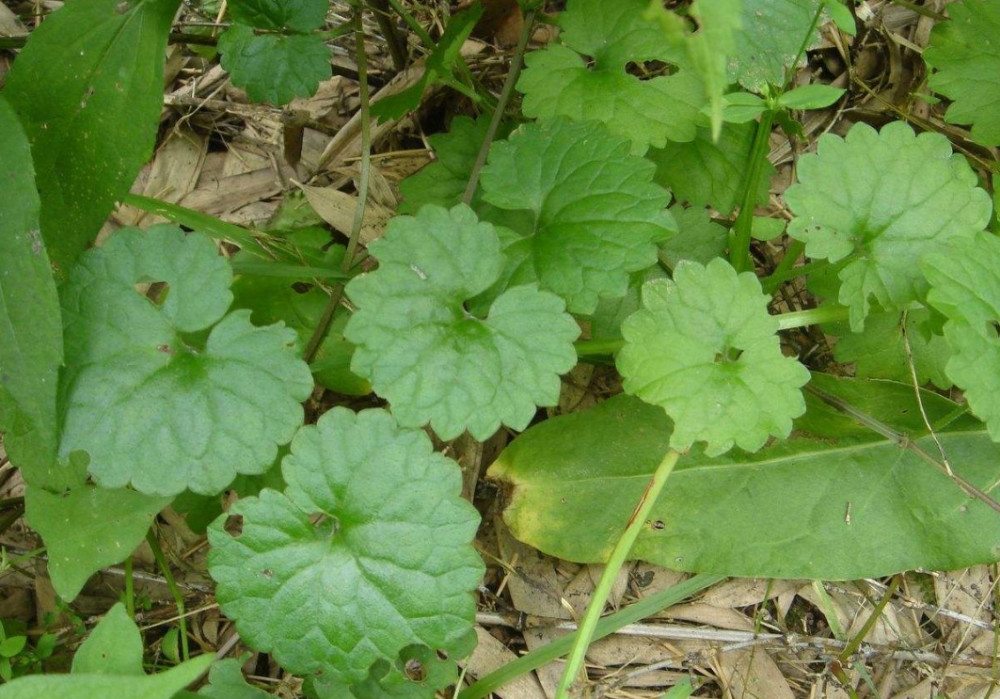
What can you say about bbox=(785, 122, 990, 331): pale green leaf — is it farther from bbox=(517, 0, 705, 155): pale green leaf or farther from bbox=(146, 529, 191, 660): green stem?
bbox=(146, 529, 191, 660): green stem

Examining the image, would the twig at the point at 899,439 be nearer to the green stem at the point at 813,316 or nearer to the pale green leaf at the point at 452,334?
the green stem at the point at 813,316

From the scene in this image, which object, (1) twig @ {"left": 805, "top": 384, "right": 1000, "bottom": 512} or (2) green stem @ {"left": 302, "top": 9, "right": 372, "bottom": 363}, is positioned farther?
(2) green stem @ {"left": 302, "top": 9, "right": 372, "bottom": 363}

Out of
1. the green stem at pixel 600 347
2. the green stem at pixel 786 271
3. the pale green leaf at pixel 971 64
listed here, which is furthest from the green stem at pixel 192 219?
the pale green leaf at pixel 971 64

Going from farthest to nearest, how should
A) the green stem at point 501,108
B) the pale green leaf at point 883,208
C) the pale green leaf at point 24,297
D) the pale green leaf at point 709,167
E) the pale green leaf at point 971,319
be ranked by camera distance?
the pale green leaf at point 709,167
the green stem at point 501,108
the pale green leaf at point 883,208
the pale green leaf at point 971,319
the pale green leaf at point 24,297

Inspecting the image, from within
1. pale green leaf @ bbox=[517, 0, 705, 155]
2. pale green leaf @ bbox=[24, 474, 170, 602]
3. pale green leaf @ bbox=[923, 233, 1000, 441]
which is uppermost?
pale green leaf @ bbox=[517, 0, 705, 155]

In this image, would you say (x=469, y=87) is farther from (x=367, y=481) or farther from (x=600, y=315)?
(x=367, y=481)

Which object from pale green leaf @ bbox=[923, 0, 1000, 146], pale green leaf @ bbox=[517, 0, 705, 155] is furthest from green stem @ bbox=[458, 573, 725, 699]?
pale green leaf @ bbox=[923, 0, 1000, 146]

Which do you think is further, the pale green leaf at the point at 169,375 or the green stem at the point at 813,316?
the green stem at the point at 813,316

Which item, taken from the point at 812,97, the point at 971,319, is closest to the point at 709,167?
the point at 812,97
